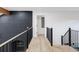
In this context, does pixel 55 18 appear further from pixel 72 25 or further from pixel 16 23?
pixel 16 23

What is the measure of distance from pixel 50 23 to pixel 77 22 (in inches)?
83.9

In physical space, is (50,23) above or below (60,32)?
above

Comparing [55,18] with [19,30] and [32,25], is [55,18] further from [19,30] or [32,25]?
[19,30]

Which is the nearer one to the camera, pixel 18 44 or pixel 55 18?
pixel 55 18

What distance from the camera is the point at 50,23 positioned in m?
10.7
